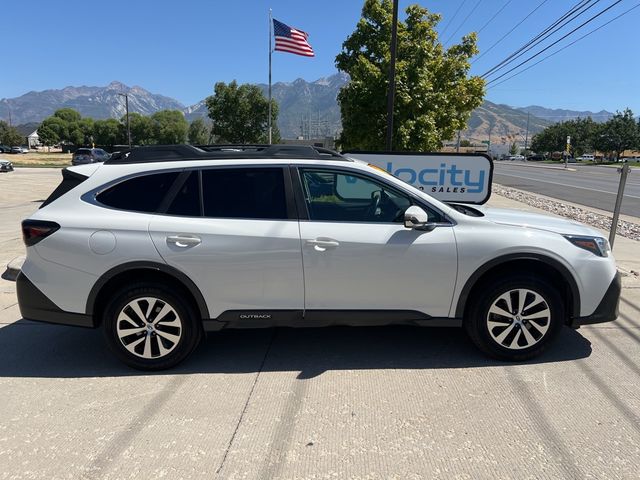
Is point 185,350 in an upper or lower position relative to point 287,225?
lower

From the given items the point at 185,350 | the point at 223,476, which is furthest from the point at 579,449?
the point at 185,350

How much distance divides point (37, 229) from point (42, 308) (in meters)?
0.62

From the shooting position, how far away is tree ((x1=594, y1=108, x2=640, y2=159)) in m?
79.8

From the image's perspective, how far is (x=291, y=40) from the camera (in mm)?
22156

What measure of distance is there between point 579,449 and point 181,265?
115 inches

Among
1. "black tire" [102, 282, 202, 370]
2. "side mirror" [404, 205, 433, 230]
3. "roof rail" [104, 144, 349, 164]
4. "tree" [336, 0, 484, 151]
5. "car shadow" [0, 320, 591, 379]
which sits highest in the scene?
"tree" [336, 0, 484, 151]

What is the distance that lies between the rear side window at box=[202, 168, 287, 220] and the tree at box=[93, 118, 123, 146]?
100344mm

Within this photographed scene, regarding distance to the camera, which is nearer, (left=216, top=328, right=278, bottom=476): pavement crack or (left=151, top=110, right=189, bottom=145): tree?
(left=216, top=328, right=278, bottom=476): pavement crack

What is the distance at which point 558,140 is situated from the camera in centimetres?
10438

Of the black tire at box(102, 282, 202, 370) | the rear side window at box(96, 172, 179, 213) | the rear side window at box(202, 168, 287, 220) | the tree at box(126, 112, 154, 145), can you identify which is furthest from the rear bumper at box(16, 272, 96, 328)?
the tree at box(126, 112, 154, 145)

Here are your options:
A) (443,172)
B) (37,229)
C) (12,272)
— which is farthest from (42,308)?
(443,172)

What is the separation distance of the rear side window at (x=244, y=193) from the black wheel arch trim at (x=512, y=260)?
155cm

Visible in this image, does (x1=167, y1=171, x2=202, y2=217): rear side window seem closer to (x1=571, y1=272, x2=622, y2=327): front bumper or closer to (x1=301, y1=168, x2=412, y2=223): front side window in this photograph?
(x1=301, y1=168, x2=412, y2=223): front side window

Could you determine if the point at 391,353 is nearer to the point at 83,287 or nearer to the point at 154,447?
the point at 154,447
